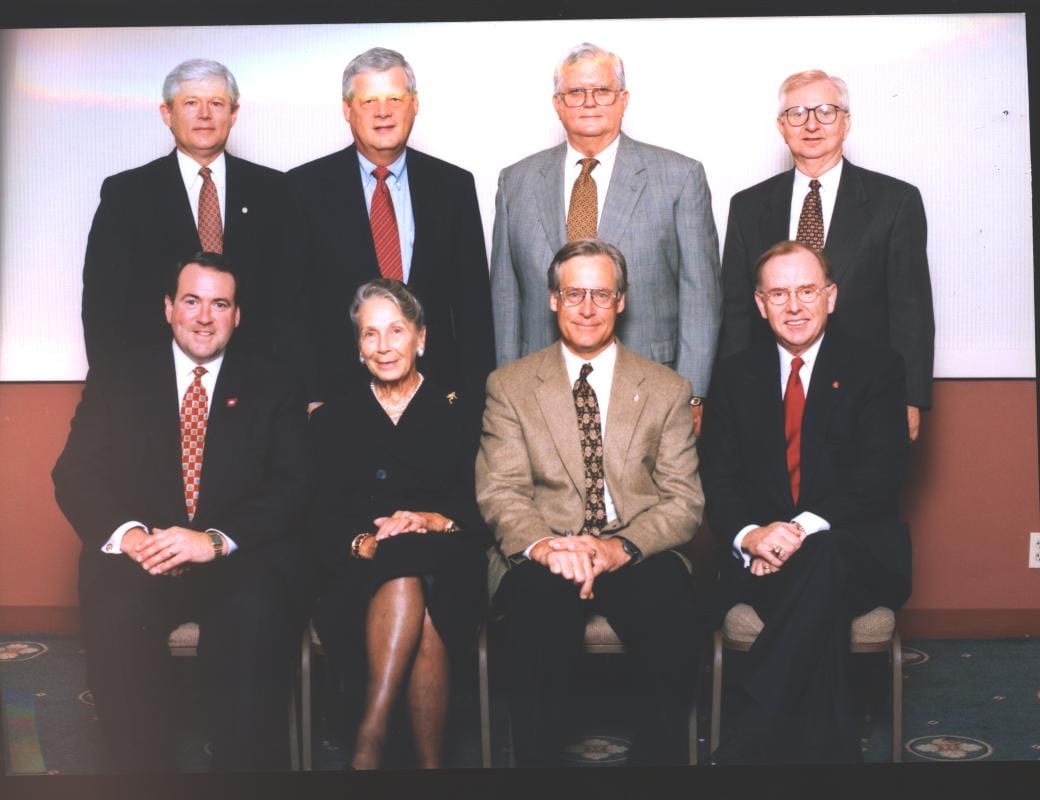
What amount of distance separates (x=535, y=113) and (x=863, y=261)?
1.19 m

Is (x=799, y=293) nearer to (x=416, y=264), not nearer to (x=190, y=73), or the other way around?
(x=416, y=264)

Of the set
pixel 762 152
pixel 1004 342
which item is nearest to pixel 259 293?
pixel 762 152

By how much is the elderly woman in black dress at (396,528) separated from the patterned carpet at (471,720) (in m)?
0.15

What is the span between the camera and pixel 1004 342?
13.6ft

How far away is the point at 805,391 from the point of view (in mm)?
3705

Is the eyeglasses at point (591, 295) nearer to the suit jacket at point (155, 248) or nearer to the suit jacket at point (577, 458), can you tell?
the suit jacket at point (577, 458)

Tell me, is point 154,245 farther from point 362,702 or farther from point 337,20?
point 362,702

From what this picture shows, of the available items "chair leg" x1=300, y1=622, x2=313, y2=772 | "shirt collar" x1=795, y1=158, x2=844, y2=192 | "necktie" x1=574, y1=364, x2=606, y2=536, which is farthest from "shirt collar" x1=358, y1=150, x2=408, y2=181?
"chair leg" x1=300, y1=622, x2=313, y2=772

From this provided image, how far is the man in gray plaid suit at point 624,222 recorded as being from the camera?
386cm

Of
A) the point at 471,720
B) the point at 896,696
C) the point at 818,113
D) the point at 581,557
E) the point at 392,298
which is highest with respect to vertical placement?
the point at 818,113

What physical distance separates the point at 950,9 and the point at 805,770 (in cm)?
244

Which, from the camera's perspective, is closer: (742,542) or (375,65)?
(742,542)

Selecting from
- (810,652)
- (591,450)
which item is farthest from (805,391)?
(810,652)

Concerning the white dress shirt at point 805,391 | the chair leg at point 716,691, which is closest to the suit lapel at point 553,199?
the white dress shirt at point 805,391
